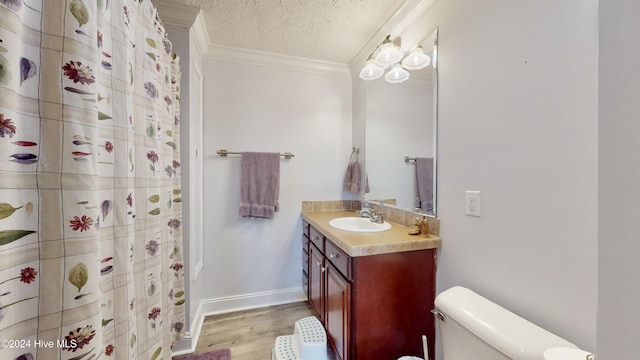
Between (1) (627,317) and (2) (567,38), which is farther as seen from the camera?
(2) (567,38)

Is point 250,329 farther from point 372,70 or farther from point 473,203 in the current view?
point 372,70

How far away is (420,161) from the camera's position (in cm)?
154

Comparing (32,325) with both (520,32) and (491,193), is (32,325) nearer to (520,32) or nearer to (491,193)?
(491,193)

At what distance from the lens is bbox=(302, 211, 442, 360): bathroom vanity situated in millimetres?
1208

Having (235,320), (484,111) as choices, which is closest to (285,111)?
(484,111)

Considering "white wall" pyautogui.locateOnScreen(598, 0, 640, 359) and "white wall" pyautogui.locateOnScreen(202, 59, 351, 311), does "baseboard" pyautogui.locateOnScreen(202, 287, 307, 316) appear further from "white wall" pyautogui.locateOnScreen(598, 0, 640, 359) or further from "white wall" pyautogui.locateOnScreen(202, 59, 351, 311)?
"white wall" pyautogui.locateOnScreen(598, 0, 640, 359)

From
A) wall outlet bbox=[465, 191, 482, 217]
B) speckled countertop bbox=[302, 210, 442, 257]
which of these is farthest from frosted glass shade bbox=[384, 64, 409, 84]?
speckled countertop bbox=[302, 210, 442, 257]

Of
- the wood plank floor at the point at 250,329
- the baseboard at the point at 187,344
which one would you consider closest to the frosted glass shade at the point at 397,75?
the wood plank floor at the point at 250,329

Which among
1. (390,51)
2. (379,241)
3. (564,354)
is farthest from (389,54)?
(564,354)

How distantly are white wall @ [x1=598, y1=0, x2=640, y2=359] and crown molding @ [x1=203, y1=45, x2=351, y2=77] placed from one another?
7.23ft

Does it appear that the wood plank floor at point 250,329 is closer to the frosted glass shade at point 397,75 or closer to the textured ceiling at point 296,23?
the frosted glass shade at point 397,75

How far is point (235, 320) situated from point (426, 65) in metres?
2.44

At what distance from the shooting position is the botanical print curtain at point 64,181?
52 centimetres

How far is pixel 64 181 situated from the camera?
583mm
